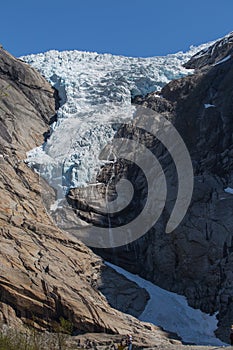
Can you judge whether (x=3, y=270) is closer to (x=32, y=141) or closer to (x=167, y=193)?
(x=167, y=193)

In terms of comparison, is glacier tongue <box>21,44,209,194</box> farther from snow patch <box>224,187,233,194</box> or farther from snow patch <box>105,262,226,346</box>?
snow patch <box>105,262,226,346</box>

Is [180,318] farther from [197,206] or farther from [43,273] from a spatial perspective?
[43,273]

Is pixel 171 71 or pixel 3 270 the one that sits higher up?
pixel 171 71

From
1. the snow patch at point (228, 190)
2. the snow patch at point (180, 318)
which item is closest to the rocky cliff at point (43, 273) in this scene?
the snow patch at point (180, 318)

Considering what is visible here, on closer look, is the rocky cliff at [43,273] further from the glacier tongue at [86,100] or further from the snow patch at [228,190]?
the snow patch at [228,190]

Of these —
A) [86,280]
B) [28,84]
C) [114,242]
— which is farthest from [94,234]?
[28,84]

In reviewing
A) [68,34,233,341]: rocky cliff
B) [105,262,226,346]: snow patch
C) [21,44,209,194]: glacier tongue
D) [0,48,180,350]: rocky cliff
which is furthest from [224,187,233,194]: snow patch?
[21,44,209,194]: glacier tongue
